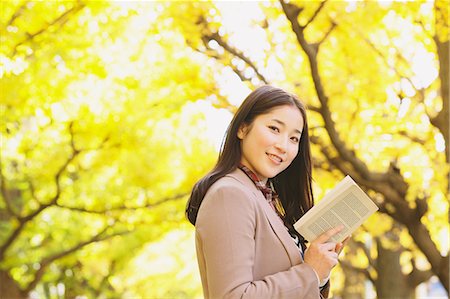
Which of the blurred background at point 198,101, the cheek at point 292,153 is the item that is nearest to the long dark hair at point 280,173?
the cheek at point 292,153

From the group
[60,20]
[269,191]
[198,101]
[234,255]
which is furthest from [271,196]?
[198,101]

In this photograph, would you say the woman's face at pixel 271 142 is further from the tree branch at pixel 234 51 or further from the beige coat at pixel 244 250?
the tree branch at pixel 234 51

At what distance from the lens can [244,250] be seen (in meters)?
2.24

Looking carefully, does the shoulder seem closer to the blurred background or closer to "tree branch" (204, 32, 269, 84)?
the blurred background

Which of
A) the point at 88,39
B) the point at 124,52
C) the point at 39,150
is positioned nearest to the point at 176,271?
the point at 39,150

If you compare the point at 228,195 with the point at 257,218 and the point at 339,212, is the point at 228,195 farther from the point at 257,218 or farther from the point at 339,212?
the point at 339,212

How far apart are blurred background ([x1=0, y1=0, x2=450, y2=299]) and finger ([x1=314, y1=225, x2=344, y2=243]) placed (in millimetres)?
3259

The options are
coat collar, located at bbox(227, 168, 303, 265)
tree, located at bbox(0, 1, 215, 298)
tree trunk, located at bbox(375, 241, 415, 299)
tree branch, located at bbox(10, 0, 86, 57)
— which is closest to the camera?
coat collar, located at bbox(227, 168, 303, 265)

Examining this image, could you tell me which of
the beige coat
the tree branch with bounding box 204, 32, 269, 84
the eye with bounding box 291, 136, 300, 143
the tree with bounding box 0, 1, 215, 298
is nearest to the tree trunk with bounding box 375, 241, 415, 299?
the tree with bounding box 0, 1, 215, 298

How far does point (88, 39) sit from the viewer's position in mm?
7184

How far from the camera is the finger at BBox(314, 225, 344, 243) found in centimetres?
238

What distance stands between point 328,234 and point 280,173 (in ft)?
1.24

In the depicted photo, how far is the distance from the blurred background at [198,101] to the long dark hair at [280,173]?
2.94 m

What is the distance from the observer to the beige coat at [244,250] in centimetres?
222
